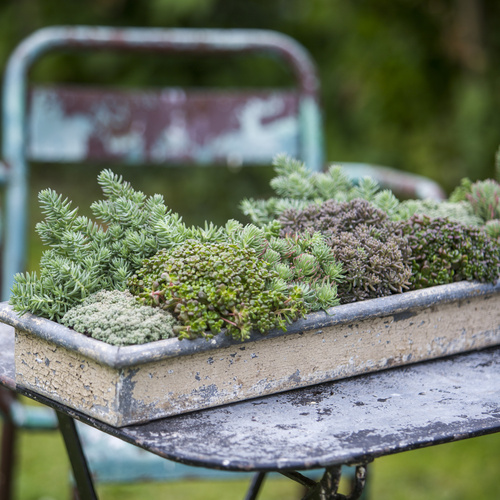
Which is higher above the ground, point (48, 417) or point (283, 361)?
point (283, 361)

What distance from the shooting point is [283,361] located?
106cm

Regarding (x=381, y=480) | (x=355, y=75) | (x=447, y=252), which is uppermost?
(x=355, y=75)

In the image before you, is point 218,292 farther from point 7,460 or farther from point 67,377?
point 7,460

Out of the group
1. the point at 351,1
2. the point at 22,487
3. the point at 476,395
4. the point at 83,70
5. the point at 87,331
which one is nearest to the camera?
the point at 87,331

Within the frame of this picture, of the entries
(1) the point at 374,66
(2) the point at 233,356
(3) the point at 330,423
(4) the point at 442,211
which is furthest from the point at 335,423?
(1) the point at 374,66

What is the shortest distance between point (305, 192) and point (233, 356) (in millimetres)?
430

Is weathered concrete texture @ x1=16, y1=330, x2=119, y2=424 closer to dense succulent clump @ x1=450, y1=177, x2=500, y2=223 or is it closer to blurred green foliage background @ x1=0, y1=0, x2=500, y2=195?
dense succulent clump @ x1=450, y1=177, x2=500, y2=223

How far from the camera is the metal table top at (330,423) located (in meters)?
0.88

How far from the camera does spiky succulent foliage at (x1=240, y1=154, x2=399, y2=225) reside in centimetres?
129

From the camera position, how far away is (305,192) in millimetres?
1344

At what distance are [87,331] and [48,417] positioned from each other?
39.9 inches

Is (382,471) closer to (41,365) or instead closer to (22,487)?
(22,487)

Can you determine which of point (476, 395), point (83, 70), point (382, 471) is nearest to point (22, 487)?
point (382, 471)

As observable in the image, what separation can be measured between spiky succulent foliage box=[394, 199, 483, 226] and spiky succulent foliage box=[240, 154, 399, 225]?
0.09 ft
